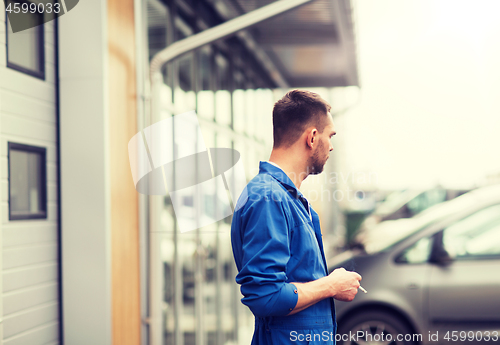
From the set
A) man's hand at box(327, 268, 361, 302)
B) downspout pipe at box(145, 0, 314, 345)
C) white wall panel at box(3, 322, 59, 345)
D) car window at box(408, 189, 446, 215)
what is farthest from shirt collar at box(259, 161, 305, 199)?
car window at box(408, 189, 446, 215)

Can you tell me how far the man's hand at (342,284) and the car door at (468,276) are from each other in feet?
9.29

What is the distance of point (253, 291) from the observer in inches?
62.9

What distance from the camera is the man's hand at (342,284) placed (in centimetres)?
172

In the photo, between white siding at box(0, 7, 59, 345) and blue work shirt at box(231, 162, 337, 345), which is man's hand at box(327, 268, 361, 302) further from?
white siding at box(0, 7, 59, 345)

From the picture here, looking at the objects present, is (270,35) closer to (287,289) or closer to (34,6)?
(34,6)

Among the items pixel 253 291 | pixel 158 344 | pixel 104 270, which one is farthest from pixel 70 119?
pixel 253 291

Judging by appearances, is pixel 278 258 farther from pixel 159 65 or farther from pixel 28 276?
pixel 159 65

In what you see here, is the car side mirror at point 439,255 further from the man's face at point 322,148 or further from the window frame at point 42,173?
the window frame at point 42,173

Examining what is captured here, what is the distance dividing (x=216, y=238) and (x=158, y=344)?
2.39m

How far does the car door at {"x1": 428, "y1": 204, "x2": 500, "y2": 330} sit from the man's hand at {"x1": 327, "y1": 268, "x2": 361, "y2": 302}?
2.83 meters

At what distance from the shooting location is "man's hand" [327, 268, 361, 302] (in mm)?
1719

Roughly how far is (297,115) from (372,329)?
3.23 m

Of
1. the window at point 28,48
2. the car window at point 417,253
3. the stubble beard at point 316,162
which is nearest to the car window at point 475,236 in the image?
the car window at point 417,253

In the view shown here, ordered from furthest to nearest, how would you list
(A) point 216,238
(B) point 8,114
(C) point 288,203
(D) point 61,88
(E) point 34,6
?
(A) point 216,238 < (D) point 61,88 < (E) point 34,6 < (B) point 8,114 < (C) point 288,203
